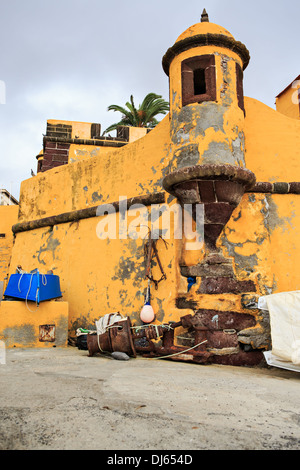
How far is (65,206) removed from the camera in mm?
7754

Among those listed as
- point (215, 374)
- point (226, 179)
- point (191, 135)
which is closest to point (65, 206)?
point (191, 135)

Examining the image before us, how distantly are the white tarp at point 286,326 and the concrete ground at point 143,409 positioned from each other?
28 cm

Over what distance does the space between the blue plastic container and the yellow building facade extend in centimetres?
46

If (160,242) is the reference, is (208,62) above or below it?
above

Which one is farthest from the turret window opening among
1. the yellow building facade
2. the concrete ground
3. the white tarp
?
the concrete ground

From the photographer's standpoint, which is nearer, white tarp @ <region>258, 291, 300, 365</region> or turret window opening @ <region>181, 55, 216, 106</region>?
white tarp @ <region>258, 291, 300, 365</region>

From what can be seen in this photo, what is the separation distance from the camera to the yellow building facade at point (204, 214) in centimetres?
503

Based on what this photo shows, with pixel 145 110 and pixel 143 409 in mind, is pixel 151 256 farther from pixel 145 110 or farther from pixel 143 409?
pixel 145 110

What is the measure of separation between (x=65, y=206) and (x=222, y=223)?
12.5ft

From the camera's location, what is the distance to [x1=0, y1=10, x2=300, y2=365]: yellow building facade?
16.5ft

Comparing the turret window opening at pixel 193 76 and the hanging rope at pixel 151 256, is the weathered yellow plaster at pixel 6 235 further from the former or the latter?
the turret window opening at pixel 193 76

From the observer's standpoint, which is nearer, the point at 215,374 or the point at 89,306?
the point at 215,374

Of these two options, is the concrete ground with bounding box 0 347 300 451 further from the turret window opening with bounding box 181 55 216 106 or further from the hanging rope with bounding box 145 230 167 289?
the turret window opening with bounding box 181 55 216 106

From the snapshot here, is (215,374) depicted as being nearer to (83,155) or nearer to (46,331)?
(46,331)
